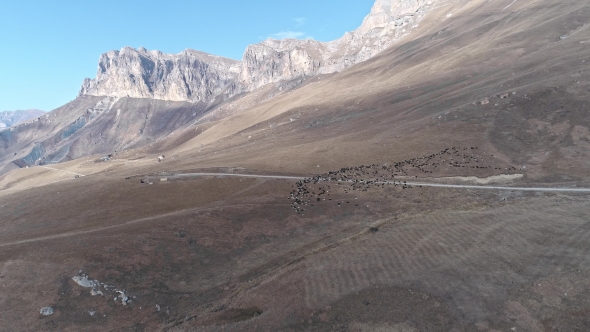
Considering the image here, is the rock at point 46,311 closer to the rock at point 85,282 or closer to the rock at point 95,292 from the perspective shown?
the rock at point 95,292

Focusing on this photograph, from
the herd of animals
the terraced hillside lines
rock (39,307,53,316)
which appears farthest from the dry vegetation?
the herd of animals

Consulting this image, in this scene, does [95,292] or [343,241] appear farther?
[343,241]

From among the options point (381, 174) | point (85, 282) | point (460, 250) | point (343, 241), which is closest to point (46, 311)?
point (85, 282)

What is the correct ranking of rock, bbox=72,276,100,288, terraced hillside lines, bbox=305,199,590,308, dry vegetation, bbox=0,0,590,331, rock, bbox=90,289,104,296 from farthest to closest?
rock, bbox=72,276,100,288, rock, bbox=90,289,104,296, terraced hillside lines, bbox=305,199,590,308, dry vegetation, bbox=0,0,590,331

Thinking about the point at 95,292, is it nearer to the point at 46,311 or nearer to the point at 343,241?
the point at 46,311

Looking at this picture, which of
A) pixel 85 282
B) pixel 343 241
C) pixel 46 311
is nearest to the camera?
pixel 46 311

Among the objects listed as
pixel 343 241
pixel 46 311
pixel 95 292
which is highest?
pixel 46 311

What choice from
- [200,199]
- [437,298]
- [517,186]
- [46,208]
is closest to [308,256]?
[437,298]

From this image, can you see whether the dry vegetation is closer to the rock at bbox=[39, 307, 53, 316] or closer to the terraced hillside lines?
the terraced hillside lines
